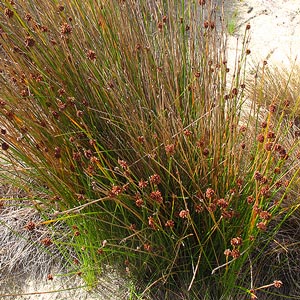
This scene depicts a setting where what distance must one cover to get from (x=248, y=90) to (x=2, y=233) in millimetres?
1744

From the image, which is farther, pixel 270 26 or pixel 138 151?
pixel 270 26

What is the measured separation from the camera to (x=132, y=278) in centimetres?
183

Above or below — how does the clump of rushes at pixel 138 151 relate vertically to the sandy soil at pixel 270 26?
above

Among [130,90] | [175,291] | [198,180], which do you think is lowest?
[175,291]

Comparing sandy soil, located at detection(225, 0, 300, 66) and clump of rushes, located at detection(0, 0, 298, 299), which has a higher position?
clump of rushes, located at detection(0, 0, 298, 299)

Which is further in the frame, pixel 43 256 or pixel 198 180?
pixel 43 256

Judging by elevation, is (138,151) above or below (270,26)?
above

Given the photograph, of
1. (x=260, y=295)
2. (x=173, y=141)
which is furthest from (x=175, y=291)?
(x=173, y=141)

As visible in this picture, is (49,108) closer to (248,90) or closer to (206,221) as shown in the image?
(206,221)

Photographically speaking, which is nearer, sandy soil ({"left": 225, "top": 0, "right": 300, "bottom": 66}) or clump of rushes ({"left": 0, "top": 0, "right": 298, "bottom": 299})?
clump of rushes ({"left": 0, "top": 0, "right": 298, "bottom": 299})

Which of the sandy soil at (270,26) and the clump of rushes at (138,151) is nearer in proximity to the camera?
the clump of rushes at (138,151)

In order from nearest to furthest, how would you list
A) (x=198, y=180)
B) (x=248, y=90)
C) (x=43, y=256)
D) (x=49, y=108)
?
(x=198, y=180) < (x=49, y=108) < (x=43, y=256) < (x=248, y=90)

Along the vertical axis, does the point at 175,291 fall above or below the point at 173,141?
below

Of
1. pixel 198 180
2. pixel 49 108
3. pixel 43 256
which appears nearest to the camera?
pixel 198 180
